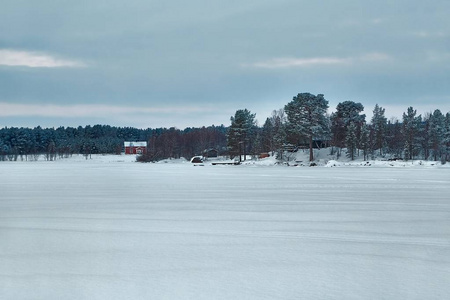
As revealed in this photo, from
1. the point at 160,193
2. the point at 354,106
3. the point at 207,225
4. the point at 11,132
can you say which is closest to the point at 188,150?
the point at 354,106

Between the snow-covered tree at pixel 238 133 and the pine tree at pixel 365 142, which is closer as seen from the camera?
the pine tree at pixel 365 142

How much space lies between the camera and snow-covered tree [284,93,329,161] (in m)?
58.6

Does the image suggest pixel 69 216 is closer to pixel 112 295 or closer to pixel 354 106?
pixel 112 295

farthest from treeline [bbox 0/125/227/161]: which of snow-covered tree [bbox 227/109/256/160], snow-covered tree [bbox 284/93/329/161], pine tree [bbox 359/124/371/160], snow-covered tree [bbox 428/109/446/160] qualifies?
snow-covered tree [bbox 428/109/446/160]

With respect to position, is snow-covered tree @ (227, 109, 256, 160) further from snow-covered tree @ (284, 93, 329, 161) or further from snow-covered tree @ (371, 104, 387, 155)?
snow-covered tree @ (371, 104, 387, 155)

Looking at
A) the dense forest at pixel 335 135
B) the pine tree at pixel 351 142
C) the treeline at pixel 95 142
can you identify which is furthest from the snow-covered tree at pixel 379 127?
the treeline at pixel 95 142

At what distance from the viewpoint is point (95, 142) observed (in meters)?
131

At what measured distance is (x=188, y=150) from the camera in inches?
3666

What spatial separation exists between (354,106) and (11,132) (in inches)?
3585

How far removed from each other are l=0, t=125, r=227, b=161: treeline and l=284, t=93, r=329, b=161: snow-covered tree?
2666 centimetres

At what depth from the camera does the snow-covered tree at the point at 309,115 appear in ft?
192

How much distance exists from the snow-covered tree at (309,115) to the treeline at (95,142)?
2666cm

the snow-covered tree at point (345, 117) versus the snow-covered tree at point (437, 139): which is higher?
the snow-covered tree at point (345, 117)

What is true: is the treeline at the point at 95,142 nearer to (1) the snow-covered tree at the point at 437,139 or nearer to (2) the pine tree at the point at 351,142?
(2) the pine tree at the point at 351,142
